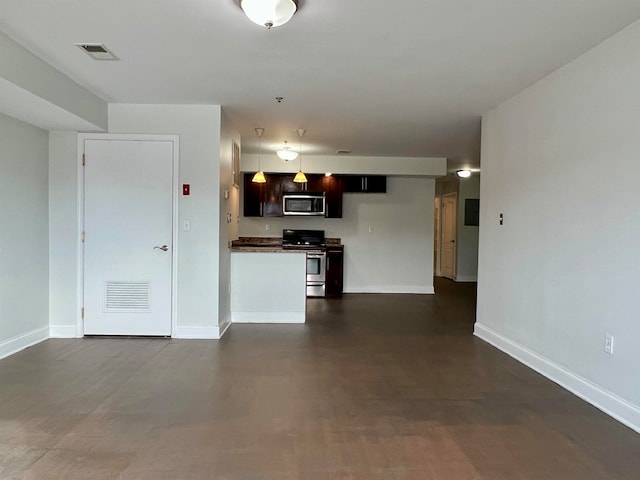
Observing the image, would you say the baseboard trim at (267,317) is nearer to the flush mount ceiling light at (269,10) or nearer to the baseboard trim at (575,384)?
the baseboard trim at (575,384)

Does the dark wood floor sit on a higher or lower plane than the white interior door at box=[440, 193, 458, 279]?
lower

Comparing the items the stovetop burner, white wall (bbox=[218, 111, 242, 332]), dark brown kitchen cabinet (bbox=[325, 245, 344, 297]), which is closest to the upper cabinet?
the stovetop burner

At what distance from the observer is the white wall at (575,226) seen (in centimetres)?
255

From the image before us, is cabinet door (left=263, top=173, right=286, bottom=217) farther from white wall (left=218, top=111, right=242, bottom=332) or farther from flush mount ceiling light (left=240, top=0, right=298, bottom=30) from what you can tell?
flush mount ceiling light (left=240, top=0, right=298, bottom=30)

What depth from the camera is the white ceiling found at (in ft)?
7.80

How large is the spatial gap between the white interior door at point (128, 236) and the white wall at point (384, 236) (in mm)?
3459

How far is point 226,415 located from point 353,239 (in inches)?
213

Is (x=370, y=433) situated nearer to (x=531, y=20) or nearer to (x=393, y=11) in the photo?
(x=393, y=11)

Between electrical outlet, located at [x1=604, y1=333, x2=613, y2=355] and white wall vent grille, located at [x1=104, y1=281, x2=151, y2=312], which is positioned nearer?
electrical outlet, located at [x1=604, y1=333, x2=613, y2=355]

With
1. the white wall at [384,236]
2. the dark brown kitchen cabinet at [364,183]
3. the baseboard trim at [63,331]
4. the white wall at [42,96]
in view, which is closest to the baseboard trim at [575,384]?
the white wall at [384,236]

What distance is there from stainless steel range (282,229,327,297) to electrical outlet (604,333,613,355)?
449 cm

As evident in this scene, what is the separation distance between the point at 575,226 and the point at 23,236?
4752 mm

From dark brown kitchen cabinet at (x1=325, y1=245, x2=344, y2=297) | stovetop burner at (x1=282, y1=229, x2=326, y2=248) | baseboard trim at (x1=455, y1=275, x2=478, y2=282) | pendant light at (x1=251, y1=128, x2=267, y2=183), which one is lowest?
baseboard trim at (x1=455, y1=275, x2=478, y2=282)

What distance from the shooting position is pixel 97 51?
2.98m
